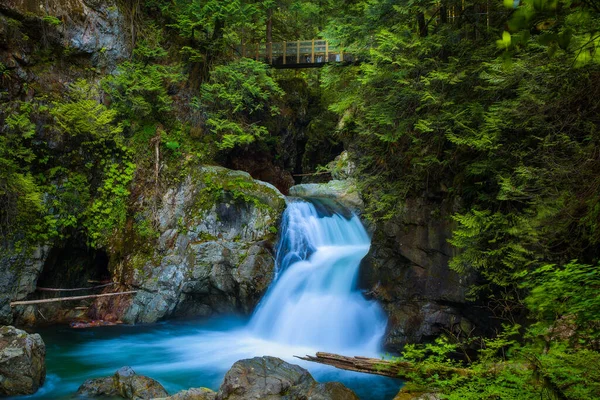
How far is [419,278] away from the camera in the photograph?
7.94m

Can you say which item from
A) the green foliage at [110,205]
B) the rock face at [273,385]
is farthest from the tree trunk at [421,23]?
the green foliage at [110,205]

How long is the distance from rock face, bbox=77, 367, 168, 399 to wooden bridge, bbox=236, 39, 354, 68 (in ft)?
37.5

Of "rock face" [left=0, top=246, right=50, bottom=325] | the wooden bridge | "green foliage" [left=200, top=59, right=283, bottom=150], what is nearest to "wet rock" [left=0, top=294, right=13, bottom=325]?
"rock face" [left=0, top=246, right=50, bottom=325]

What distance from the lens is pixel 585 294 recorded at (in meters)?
2.74

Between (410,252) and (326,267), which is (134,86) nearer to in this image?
(326,267)

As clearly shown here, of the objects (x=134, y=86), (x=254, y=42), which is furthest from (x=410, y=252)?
(x=254, y=42)

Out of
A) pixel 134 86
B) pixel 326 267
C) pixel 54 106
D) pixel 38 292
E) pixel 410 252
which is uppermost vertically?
pixel 134 86

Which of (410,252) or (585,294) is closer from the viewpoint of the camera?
(585,294)

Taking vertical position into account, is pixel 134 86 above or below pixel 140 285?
above

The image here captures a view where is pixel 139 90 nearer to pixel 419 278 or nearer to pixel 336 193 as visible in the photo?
pixel 336 193

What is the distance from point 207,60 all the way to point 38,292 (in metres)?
8.66

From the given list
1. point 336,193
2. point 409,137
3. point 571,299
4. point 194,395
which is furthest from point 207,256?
point 571,299

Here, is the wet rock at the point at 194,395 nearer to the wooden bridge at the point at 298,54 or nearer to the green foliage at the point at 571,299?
the green foliage at the point at 571,299

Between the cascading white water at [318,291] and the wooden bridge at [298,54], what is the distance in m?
5.70
